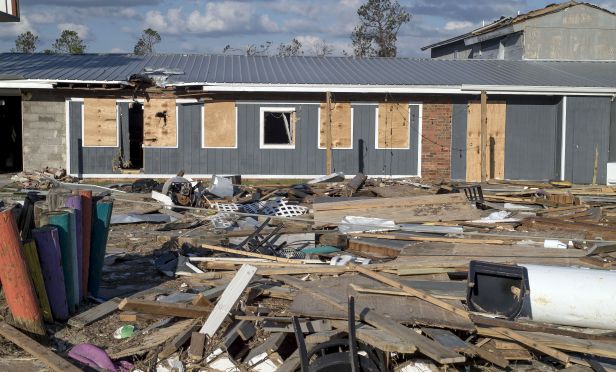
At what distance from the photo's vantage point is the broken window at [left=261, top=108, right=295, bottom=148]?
A: 73.9 feet

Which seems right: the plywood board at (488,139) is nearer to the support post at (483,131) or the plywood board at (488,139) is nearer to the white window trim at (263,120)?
the support post at (483,131)

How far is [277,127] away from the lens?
22922 mm

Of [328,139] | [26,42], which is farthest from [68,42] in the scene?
[328,139]

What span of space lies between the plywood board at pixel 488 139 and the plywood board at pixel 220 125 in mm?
6739

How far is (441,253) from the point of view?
9.70 metres

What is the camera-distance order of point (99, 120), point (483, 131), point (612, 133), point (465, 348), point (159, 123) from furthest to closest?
point (612, 133), point (159, 123), point (99, 120), point (483, 131), point (465, 348)

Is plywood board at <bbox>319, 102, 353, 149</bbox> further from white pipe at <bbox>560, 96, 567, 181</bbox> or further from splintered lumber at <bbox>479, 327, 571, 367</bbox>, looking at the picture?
splintered lumber at <bbox>479, 327, 571, 367</bbox>

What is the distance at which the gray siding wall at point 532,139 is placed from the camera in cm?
2348

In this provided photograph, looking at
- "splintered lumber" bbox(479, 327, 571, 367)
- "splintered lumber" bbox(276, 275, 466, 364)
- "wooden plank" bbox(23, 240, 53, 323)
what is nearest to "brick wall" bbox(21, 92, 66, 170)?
"wooden plank" bbox(23, 240, 53, 323)

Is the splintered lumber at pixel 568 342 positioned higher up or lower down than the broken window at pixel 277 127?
lower down

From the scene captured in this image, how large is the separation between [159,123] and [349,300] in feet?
54.7

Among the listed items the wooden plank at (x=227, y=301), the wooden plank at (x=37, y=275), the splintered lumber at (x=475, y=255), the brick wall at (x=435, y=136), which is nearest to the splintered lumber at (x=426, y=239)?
the splintered lumber at (x=475, y=255)

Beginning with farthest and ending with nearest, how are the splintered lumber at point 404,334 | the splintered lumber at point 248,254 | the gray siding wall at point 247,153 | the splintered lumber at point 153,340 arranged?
the gray siding wall at point 247,153 → the splintered lumber at point 248,254 → the splintered lumber at point 153,340 → the splintered lumber at point 404,334

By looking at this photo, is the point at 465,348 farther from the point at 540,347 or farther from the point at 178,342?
the point at 178,342
